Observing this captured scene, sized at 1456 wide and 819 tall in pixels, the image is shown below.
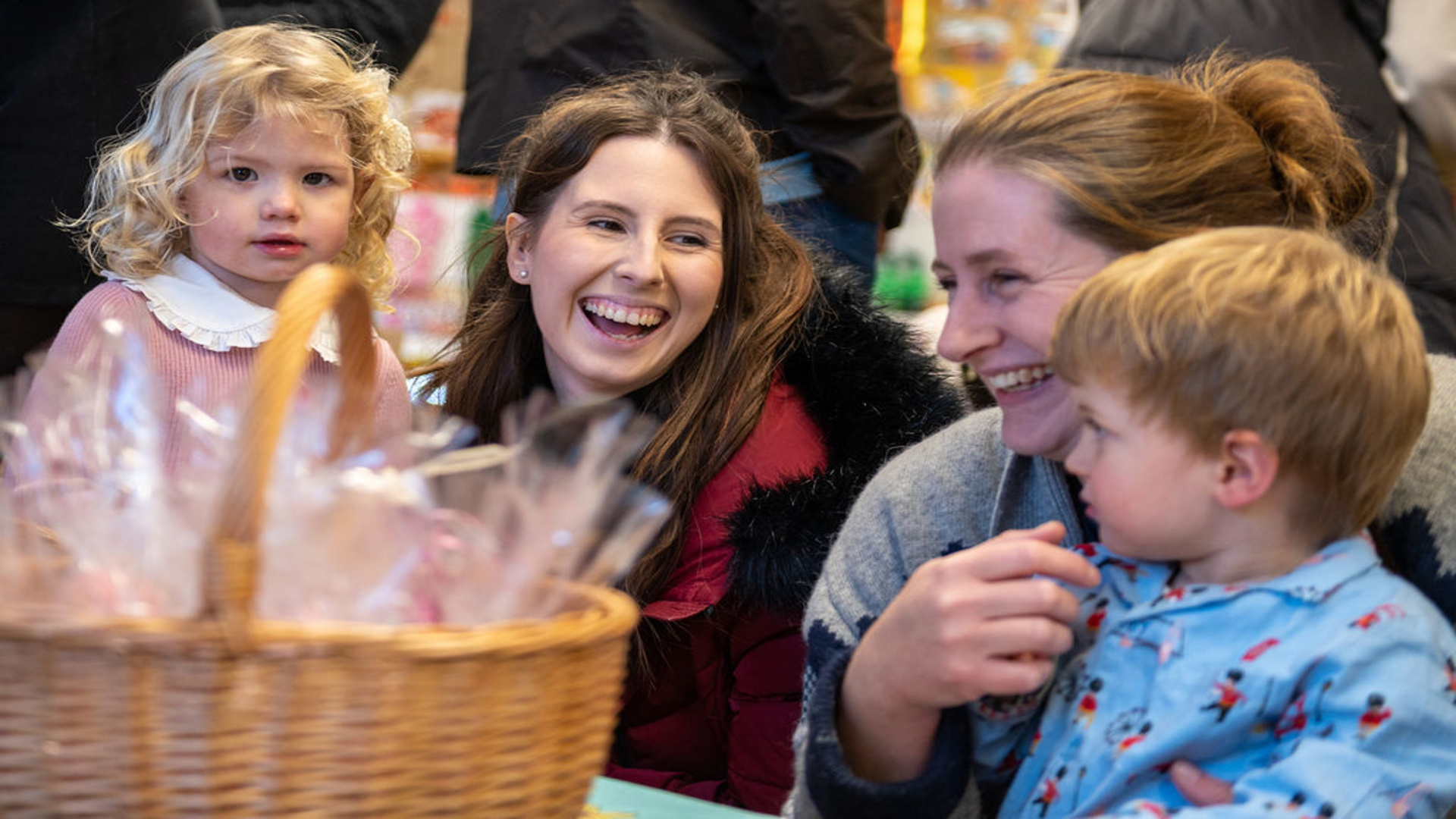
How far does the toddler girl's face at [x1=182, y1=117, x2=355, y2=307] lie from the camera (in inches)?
79.7

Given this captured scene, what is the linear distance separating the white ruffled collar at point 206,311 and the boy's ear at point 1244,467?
1319 mm

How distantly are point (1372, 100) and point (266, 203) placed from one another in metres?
1.80

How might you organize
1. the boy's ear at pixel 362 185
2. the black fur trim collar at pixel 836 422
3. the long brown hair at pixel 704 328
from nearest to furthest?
the black fur trim collar at pixel 836 422
the long brown hair at pixel 704 328
the boy's ear at pixel 362 185

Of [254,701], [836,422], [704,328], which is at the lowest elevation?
[836,422]

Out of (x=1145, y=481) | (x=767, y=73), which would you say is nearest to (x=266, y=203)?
(x=767, y=73)

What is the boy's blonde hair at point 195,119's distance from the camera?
6.53 feet

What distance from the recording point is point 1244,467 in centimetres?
108

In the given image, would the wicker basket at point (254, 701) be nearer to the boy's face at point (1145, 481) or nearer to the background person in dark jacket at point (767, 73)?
the boy's face at point (1145, 481)

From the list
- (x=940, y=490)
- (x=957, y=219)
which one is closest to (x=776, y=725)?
(x=940, y=490)

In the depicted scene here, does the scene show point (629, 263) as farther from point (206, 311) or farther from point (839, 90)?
point (839, 90)

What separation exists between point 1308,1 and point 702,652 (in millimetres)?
1553

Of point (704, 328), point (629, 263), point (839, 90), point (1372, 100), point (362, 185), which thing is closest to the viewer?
point (629, 263)

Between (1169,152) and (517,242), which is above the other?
(1169,152)

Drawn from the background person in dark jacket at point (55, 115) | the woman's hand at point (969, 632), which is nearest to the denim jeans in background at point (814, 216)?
the background person in dark jacket at point (55, 115)
